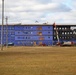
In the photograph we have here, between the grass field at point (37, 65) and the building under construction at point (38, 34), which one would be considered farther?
the building under construction at point (38, 34)

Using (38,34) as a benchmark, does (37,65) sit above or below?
below

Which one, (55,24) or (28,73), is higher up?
(55,24)

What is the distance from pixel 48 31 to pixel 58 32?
6.62 m

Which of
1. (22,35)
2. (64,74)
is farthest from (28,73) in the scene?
(22,35)

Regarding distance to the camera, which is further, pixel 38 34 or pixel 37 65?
pixel 38 34

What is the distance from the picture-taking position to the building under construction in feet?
506

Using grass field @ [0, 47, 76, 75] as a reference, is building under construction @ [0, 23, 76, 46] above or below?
above

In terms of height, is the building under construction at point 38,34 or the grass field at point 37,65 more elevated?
the building under construction at point 38,34

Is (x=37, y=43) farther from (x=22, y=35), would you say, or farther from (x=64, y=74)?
(x=64, y=74)

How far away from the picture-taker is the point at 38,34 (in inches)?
6097

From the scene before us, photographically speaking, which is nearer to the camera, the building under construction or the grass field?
the grass field

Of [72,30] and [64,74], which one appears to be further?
[72,30]

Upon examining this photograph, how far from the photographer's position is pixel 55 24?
159 m

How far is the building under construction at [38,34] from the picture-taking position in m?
154
